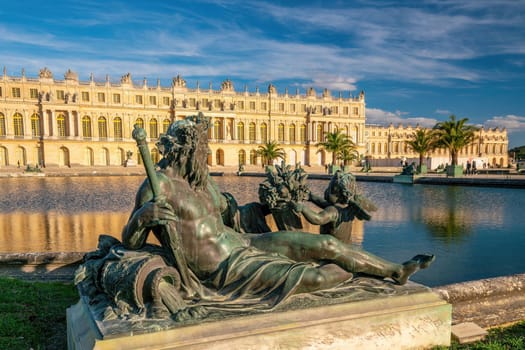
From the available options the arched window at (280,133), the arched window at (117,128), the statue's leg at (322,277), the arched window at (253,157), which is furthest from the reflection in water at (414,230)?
the arched window at (280,133)

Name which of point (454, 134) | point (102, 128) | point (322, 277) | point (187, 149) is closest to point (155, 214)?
point (187, 149)

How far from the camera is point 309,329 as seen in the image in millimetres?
2238

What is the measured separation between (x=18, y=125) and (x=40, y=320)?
173 ft

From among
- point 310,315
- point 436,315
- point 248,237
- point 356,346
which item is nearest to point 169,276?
point 248,237

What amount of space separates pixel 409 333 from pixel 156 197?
5.81 ft

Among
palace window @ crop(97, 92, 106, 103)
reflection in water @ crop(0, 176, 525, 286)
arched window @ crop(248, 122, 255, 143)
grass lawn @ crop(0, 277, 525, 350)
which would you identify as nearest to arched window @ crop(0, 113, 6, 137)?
palace window @ crop(97, 92, 106, 103)

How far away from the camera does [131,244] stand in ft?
7.63

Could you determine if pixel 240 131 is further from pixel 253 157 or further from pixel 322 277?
pixel 322 277

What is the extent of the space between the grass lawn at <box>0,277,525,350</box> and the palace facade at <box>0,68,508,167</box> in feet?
127

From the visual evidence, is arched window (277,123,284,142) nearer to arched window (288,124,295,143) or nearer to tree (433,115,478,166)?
arched window (288,124,295,143)

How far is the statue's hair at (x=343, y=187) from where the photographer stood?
2904 millimetres

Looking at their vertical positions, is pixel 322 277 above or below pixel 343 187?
below

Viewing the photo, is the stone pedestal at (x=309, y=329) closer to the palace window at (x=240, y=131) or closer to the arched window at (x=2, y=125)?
the arched window at (x=2, y=125)

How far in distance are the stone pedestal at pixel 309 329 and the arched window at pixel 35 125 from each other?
5342cm
